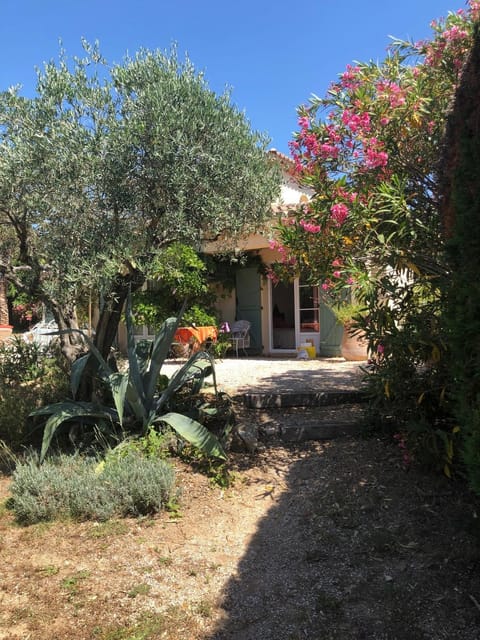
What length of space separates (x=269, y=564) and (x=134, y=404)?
6.97 ft

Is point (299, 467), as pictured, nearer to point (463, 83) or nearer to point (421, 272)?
point (421, 272)

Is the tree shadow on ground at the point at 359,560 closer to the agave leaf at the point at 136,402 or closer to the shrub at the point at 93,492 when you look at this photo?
the shrub at the point at 93,492

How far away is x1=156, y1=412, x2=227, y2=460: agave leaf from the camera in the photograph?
4.35 meters

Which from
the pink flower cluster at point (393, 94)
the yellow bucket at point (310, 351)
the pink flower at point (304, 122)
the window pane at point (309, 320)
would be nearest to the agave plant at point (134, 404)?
the pink flower at point (304, 122)

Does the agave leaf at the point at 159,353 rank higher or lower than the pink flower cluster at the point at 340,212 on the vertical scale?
lower

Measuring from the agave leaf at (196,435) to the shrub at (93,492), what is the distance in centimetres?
41

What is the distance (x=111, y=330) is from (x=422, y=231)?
11.7 ft

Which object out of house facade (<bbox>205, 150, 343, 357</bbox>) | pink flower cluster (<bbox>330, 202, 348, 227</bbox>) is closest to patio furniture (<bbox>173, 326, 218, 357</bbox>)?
house facade (<bbox>205, 150, 343, 357</bbox>)

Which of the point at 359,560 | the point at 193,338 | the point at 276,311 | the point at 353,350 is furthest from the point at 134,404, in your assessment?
the point at 276,311

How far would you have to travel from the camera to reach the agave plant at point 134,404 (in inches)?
174

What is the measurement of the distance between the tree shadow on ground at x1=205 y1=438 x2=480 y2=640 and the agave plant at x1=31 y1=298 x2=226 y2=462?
32.9 inches

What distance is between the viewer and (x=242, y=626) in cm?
258

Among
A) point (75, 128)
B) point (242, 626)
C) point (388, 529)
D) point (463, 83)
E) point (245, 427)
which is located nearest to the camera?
point (242, 626)

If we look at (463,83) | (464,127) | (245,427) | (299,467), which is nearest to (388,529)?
(299,467)
